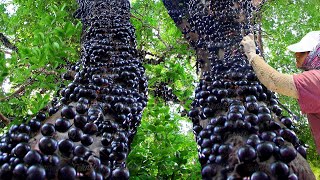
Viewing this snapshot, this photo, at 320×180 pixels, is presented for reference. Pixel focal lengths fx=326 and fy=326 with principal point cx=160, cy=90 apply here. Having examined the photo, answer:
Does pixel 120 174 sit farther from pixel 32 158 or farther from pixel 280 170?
pixel 280 170

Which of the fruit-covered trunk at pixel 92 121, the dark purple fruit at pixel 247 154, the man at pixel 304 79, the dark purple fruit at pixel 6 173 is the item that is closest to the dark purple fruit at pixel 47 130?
the fruit-covered trunk at pixel 92 121

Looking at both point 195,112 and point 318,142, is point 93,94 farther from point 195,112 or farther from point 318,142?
point 318,142

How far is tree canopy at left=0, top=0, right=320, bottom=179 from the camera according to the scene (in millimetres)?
2795

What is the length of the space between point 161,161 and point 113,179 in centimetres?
130

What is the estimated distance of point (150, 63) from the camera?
467 cm

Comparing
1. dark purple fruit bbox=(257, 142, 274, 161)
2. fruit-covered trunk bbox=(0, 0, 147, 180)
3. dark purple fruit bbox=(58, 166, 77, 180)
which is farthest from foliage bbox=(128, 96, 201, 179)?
dark purple fruit bbox=(257, 142, 274, 161)

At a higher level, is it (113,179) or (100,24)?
(100,24)

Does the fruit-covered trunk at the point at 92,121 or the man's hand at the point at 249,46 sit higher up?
the man's hand at the point at 249,46

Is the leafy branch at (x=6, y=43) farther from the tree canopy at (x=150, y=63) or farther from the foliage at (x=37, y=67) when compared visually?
the foliage at (x=37, y=67)

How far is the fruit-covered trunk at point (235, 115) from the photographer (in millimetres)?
1368

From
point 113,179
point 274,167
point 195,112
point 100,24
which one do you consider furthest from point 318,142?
point 100,24

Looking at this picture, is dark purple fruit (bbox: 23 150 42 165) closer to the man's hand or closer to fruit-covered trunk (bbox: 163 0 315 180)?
fruit-covered trunk (bbox: 163 0 315 180)

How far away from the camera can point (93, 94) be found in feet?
6.81

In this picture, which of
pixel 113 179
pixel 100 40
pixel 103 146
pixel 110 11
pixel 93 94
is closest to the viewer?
pixel 113 179
